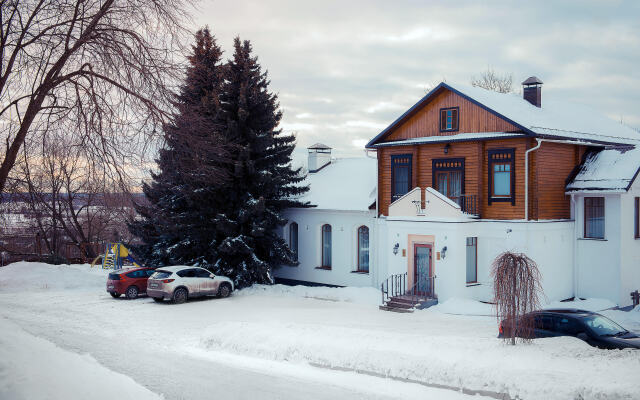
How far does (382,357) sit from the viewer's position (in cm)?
1270

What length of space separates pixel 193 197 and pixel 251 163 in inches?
116

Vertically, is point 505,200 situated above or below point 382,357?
above

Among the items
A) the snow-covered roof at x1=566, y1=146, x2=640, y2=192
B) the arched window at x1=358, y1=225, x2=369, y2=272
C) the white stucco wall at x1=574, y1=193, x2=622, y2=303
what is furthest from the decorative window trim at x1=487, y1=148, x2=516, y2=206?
the arched window at x1=358, y1=225, x2=369, y2=272

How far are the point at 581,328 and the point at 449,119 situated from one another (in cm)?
1185

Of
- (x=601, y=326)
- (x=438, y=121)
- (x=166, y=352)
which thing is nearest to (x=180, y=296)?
(x=166, y=352)

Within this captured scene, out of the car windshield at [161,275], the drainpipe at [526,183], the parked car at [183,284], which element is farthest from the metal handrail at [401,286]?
the car windshield at [161,275]

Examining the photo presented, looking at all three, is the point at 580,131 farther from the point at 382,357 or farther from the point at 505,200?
the point at 382,357

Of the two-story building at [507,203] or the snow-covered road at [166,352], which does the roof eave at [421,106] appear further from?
the snow-covered road at [166,352]

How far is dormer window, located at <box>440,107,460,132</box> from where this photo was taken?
77.2 feet

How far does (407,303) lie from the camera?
70.3ft

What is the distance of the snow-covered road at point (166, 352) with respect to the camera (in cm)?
1091

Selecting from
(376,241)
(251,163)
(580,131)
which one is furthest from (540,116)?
(251,163)

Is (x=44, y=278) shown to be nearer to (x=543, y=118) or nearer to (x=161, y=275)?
(x=161, y=275)

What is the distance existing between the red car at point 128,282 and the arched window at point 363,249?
9689 mm
